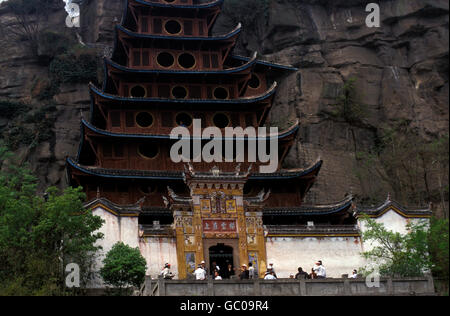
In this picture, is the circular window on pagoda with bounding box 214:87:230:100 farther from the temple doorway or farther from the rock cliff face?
the temple doorway

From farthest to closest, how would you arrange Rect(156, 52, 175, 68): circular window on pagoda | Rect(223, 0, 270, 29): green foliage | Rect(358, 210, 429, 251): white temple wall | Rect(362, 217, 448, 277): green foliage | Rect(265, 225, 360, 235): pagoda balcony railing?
Rect(223, 0, 270, 29): green foliage → Rect(156, 52, 175, 68): circular window on pagoda → Rect(358, 210, 429, 251): white temple wall → Rect(265, 225, 360, 235): pagoda balcony railing → Rect(362, 217, 448, 277): green foliage

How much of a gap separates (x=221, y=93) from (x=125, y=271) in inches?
684

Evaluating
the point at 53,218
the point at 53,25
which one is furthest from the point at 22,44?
the point at 53,218

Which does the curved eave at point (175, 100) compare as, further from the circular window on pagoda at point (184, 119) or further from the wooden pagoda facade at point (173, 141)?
the circular window on pagoda at point (184, 119)

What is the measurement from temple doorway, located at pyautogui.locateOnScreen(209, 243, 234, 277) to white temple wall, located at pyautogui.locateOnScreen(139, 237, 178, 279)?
5.74 ft

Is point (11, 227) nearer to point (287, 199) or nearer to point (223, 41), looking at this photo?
point (287, 199)

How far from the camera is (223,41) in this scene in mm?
43438

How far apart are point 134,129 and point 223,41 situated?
8.01m

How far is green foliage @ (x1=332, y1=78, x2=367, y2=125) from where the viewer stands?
174 ft

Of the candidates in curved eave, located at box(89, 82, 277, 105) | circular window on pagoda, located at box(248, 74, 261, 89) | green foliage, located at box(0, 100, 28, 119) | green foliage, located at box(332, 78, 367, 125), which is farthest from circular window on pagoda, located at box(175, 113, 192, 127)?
green foliage, located at box(0, 100, 28, 119)

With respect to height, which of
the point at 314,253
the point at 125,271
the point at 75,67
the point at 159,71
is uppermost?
the point at 75,67

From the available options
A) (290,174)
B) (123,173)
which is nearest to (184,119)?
Result: (123,173)

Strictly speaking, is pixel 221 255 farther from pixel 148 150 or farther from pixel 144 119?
pixel 144 119

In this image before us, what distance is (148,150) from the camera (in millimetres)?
39750
